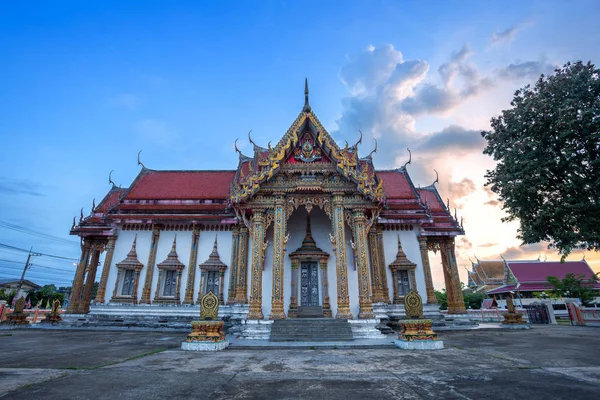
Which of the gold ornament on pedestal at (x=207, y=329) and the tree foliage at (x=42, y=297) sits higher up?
the tree foliage at (x=42, y=297)

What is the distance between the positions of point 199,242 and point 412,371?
12.7 meters

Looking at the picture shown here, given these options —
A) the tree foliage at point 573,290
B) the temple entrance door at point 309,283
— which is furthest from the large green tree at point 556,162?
the tree foliage at point 573,290

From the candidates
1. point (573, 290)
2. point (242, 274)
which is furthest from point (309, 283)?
point (573, 290)

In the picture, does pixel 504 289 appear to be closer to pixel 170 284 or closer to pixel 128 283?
pixel 170 284

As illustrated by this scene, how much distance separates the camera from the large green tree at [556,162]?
9.45 meters

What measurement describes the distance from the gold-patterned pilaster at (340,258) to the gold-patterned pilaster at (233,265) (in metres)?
5.45

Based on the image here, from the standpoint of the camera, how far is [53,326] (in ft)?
47.9

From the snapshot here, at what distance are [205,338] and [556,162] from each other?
12198 millimetres

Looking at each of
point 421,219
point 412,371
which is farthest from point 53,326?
point 421,219

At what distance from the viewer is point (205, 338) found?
800 centimetres

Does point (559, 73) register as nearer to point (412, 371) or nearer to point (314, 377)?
point (412, 371)

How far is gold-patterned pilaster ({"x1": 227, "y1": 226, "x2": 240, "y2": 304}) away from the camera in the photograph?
14.0 metres

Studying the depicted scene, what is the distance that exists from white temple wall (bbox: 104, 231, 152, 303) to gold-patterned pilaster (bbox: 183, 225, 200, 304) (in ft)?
7.50

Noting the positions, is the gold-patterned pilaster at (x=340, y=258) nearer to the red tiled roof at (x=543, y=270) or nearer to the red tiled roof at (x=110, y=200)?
the red tiled roof at (x=110, y=200)
